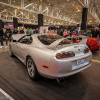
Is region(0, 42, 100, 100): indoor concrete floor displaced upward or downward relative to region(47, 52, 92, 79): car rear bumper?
downward

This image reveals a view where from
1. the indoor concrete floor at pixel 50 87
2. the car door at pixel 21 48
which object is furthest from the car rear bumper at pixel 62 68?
the car door at pixel 21 48

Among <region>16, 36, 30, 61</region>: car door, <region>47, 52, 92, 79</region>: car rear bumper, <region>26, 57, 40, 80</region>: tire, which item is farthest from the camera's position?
<region>16, 36, 30, 61</region>: car door

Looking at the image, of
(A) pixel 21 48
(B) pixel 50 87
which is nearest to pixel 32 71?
(B) pixel 50 87

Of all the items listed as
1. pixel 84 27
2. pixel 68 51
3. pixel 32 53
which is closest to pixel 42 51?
pixel 32 53

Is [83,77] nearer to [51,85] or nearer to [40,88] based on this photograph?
[51,85]

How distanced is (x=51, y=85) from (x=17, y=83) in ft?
3.00

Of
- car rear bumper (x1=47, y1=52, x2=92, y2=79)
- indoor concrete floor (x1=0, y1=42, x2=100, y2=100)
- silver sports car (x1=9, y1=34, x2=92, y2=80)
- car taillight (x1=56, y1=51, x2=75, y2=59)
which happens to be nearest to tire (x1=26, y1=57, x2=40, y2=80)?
silver sports car (x1=9, y1=34, x2=92, y2=80)

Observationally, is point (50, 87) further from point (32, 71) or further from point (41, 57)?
point (41, 57)

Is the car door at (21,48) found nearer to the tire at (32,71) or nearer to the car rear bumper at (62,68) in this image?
the tire at (32,71)

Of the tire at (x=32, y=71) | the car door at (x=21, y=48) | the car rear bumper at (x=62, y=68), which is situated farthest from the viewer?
the car door at (x=21, y=48)

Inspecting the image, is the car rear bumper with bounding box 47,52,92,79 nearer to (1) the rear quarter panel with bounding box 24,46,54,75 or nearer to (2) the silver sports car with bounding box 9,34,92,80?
(2) the silver sports car with bounding box 9,34,92,80

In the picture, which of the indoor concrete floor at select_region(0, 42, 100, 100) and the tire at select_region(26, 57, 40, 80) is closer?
the indoor concrete floor at select_region(0, 42, 100, 100)

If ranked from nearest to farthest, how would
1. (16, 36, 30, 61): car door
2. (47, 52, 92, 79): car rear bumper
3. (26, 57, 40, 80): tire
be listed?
(47, 52, 92, 79): car rear bumper < (26, 57, 40, 80): tire < (16, 36, 30, 61): car door

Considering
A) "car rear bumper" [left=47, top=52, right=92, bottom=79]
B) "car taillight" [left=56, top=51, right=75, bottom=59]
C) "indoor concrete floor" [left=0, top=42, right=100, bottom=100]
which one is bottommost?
"indoor concrete floor" [left=0, top=42, right=100, bottom=100]
